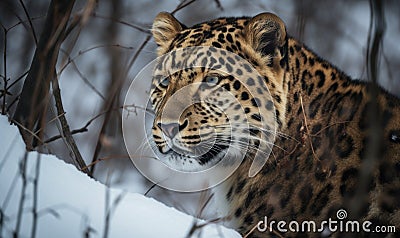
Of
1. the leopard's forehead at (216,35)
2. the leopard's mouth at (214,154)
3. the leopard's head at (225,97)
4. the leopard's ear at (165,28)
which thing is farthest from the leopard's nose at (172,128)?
the leopard's ear at (165,28)

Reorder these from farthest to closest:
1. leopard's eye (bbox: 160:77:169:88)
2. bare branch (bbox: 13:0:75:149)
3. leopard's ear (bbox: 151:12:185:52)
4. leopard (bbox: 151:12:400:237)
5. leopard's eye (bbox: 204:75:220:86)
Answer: leopard's ear (bbox: 151:12:185:52) < leopard's eye (bbox: 160:77:169:88) < leopard's eye (bbox: 204:75:220:86) < leopard (bbox: 151:12:400:237) < bare branch (bbox: 13:0:75:149)

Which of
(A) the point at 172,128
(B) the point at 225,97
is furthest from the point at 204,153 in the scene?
(B) the point at 225,97

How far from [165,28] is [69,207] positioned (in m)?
2.42

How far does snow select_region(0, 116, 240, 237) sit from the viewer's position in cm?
330

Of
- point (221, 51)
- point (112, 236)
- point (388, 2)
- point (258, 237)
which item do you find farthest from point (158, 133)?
point (388, 2)

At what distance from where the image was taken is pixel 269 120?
15.8 feet

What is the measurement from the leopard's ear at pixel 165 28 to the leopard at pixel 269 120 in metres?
0.24

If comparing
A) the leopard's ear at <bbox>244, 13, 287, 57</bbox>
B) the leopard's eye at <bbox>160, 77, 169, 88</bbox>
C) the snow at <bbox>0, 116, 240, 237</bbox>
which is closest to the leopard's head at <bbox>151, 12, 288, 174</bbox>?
the leopard's ear at <bbox>244, 13, 287, 57</bbox>

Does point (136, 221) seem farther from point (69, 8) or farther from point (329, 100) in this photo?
point (329, 100)

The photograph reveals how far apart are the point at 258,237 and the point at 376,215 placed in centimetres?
85

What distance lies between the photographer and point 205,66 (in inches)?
194

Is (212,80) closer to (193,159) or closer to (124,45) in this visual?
(193,159)

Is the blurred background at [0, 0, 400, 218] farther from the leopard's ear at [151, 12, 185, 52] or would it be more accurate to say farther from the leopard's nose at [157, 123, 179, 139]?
the leopard's nose at [157, 123, 179, 139]

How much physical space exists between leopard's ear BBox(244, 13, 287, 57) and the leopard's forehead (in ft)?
0.36
